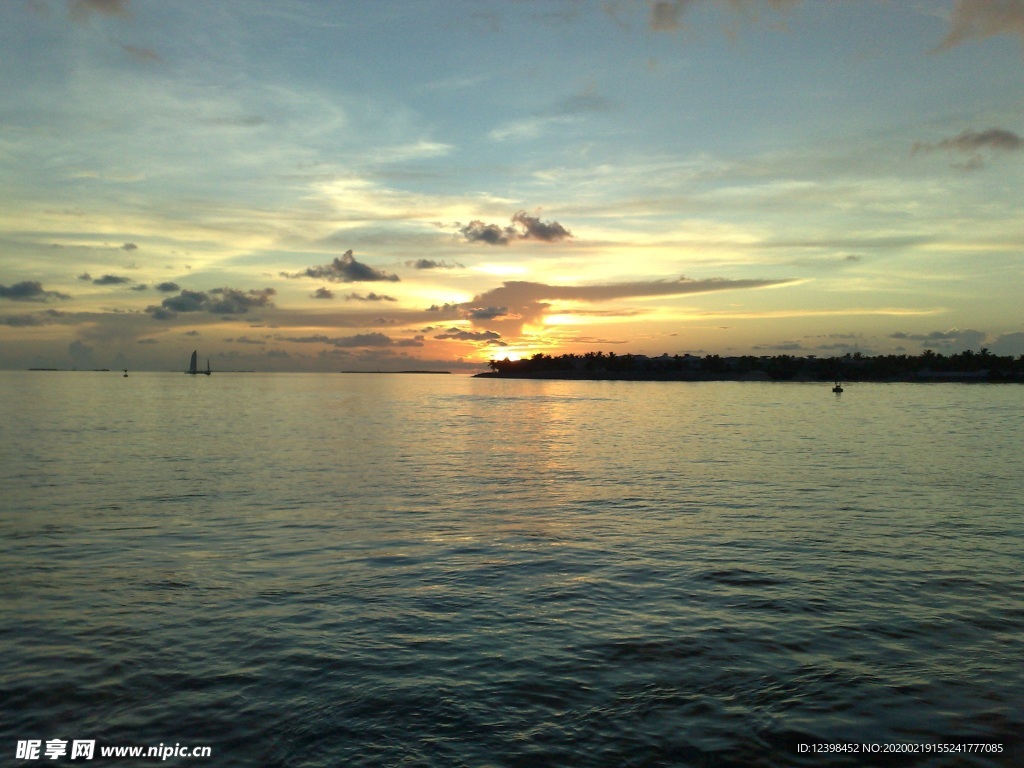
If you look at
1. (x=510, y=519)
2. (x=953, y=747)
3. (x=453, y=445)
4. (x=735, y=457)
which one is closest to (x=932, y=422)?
(x=735, y=457)

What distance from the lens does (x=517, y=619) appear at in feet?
61.1

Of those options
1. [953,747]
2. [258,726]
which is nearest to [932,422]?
[953,747]

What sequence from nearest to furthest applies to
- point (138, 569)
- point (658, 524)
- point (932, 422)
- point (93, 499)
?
point (138, 569), point (658, 524), point (93, 499), point (932, 422)

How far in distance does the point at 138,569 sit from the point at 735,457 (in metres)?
46.5

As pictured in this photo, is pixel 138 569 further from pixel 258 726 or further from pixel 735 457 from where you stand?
pixel 735 457

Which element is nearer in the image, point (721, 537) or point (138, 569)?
point (138, 569)

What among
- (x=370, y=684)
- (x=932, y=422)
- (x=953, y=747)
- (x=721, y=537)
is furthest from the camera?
(x=932, y=422)

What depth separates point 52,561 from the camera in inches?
973

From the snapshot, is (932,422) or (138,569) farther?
(932,422)

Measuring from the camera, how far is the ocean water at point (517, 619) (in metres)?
12.6

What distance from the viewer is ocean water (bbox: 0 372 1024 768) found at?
12.6 m

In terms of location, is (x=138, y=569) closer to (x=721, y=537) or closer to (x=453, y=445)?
(x=721, y=537)

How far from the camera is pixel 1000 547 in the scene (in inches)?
1057

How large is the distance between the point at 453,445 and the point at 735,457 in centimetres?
2745
